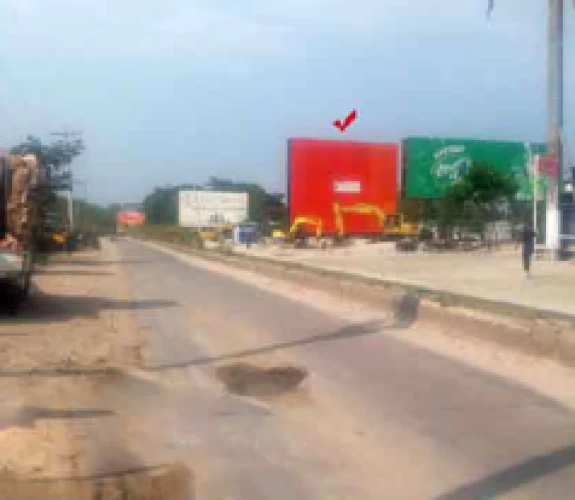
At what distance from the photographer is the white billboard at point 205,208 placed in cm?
11175

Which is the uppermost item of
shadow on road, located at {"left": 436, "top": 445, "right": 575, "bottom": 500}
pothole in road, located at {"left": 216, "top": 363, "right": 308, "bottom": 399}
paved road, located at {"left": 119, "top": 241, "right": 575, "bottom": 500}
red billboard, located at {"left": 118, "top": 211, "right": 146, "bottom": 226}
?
shadow on road, located at {"left": 436, "top": 445, "right": 575, "bottom": 500}

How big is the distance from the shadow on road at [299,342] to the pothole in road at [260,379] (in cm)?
59

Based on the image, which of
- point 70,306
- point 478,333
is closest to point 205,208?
point 70,306

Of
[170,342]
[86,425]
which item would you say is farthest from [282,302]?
[86,425]

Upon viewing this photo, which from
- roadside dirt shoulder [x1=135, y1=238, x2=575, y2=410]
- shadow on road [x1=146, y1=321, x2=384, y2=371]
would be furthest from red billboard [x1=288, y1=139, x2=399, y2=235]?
shadow on road [x1=146, y1=321, x2=384, y2=371]

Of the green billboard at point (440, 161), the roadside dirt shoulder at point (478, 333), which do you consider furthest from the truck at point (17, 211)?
the green billboard at point (440, 161)

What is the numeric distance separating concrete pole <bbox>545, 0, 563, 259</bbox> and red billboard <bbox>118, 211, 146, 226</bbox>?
154 m

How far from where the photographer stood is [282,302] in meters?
20.9

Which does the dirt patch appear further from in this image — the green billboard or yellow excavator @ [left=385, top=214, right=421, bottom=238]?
yellow excavator @ [left=385, top=214, right=421, bottom=238]

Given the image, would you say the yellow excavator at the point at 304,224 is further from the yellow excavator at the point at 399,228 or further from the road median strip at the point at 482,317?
the road median strip at the point at 482,317

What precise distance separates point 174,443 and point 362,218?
2178 inches

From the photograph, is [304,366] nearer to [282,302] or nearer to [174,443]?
[174,443]

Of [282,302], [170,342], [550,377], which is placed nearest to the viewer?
[550,377]

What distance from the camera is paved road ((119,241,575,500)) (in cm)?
579
